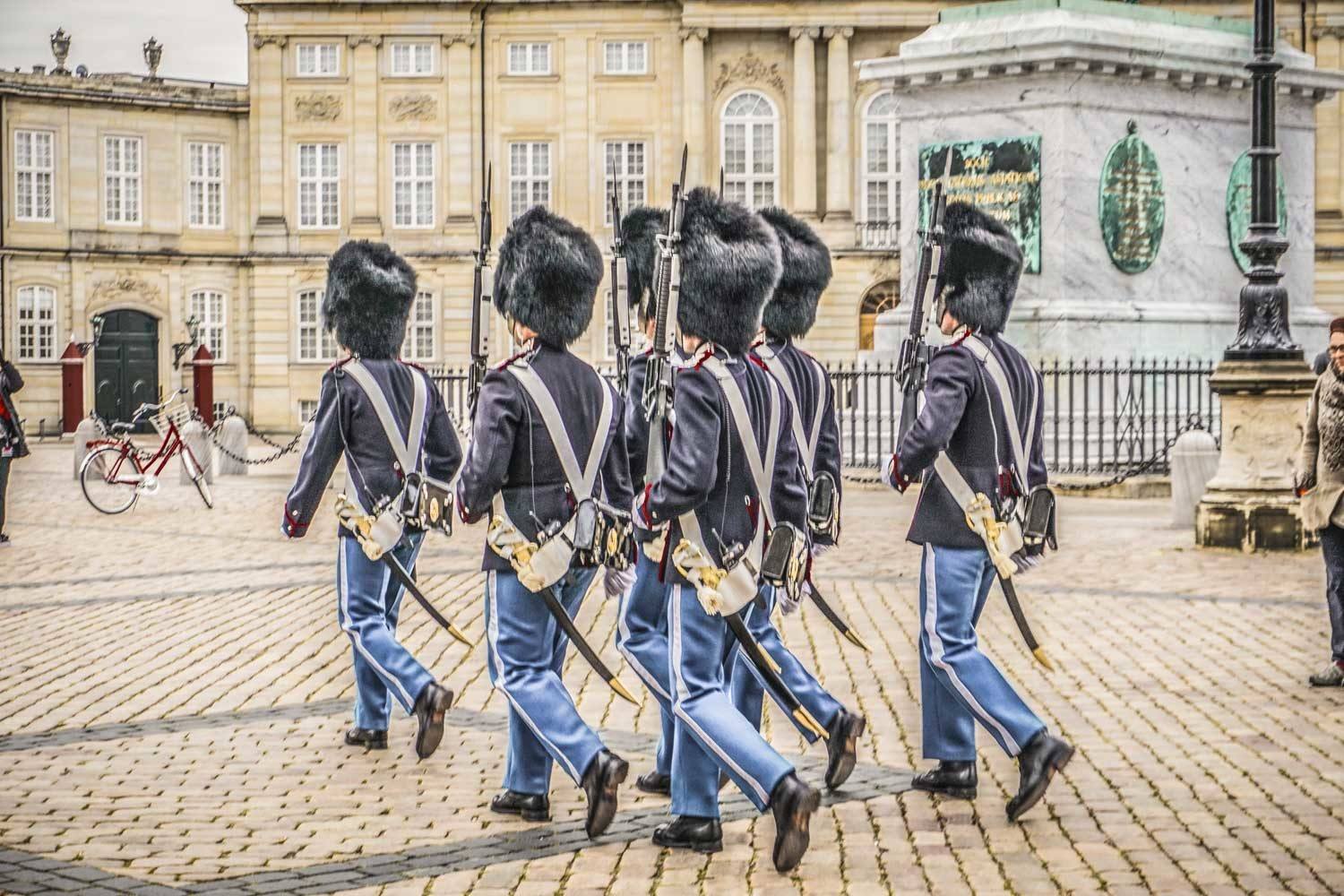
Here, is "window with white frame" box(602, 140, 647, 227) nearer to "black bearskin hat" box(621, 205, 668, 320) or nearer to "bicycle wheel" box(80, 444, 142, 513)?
"bicycle wheel" box(80, 444, 142, 513)

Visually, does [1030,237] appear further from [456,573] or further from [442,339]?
A: [442,339]

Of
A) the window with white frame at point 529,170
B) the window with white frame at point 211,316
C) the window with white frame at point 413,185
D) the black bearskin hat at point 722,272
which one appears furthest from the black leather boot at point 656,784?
the window with white frame at point 211,316

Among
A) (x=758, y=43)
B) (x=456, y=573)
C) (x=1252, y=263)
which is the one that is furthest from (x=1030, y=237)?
(x=758, y=43)

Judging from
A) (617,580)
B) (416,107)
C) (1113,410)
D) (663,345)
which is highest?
(416,107)

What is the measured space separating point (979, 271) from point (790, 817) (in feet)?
7.85

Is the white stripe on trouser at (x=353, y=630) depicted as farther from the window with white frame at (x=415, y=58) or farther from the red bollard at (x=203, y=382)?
the window with white frame at (x=415, y=58)

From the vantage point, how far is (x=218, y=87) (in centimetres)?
5466

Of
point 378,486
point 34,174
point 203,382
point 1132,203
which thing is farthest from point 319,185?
point 378,486

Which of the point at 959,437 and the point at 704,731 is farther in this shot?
the point at 959,437

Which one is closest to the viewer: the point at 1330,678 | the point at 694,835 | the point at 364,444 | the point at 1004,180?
the point at 694,835

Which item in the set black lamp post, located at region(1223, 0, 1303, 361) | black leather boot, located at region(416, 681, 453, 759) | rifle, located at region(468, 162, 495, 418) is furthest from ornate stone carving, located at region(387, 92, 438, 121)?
black leather boot, located at region(416, 681, 453, 759)

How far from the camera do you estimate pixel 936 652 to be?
6.83 m

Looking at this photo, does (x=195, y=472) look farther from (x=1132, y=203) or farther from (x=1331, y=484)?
(x=1331, y=484)

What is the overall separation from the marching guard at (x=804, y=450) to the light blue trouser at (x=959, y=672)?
28cm
